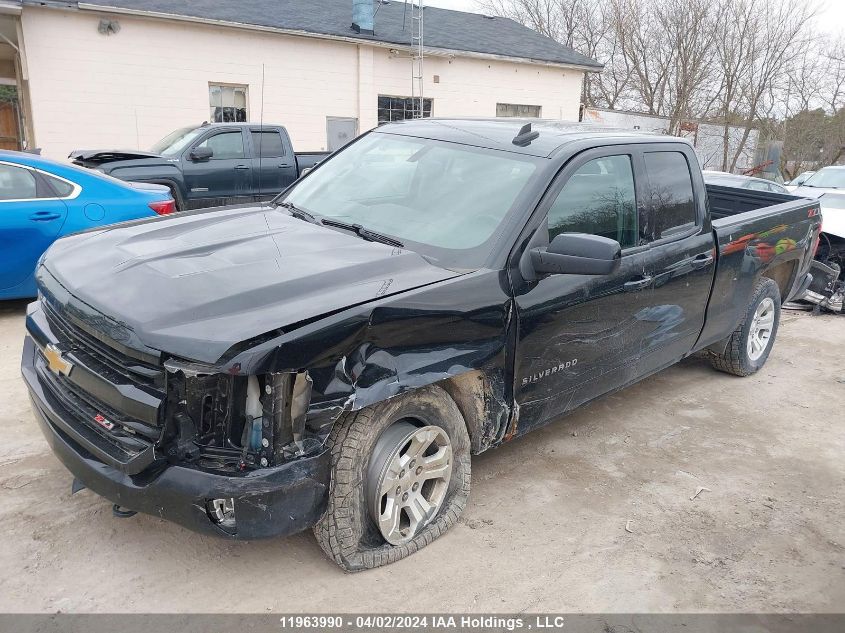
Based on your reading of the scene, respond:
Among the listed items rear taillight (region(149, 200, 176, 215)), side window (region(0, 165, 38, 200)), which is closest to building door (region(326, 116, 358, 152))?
rear taillight (region(149, 200, 176, 215))

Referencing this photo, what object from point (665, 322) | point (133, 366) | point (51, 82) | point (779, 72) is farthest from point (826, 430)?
point (779, 72)

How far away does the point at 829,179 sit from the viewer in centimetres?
1264

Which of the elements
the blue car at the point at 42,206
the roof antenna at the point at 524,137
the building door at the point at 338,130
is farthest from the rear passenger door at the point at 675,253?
the building door at the point at 338,130

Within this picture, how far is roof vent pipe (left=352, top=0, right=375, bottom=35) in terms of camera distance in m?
17.6

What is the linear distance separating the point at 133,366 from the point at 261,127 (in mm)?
9447

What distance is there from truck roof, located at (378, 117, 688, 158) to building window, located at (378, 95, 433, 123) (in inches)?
559

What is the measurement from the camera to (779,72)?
28.4 m

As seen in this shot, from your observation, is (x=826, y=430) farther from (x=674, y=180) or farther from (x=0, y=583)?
Result: (x=0, y=583)

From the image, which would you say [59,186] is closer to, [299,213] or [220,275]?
[299,213]

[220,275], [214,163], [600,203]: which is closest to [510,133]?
[600,203]

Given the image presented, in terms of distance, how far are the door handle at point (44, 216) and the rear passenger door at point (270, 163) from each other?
17.1ft

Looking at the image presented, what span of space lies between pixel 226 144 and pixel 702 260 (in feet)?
27.9

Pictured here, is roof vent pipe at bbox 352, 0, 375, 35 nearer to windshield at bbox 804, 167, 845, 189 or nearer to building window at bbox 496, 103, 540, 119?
building window at bbox 496, 103, 540, 119

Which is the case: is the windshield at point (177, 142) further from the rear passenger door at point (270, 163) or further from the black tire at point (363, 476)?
the black tire at point (363, 476)
